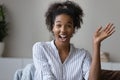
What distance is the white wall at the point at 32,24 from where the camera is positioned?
133 inches

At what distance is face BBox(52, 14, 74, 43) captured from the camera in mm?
1600

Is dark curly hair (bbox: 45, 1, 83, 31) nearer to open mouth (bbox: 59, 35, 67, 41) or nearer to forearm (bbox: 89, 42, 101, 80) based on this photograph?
open mouth (bbox: 59, 35, 67, 41)

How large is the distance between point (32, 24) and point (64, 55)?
188cm

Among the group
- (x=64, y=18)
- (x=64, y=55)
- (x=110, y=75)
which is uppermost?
(x=64, y=18)

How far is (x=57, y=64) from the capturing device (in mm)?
1603

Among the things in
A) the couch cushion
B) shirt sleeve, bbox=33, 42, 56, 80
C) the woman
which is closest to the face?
the woman

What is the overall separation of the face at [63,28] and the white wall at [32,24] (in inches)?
69.6

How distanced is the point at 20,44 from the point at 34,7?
498 millimetres

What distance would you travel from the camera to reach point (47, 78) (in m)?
1.55

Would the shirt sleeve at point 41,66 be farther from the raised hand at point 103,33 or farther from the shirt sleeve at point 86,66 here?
the raised hand at point 103,33

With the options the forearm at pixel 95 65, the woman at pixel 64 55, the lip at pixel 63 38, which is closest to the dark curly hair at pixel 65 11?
the woman at pixel 64 55

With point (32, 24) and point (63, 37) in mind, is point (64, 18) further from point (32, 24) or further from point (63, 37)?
point (32, 24)

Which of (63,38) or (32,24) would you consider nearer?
(63,38)

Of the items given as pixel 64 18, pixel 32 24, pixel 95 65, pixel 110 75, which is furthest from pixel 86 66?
pixel 32 24
